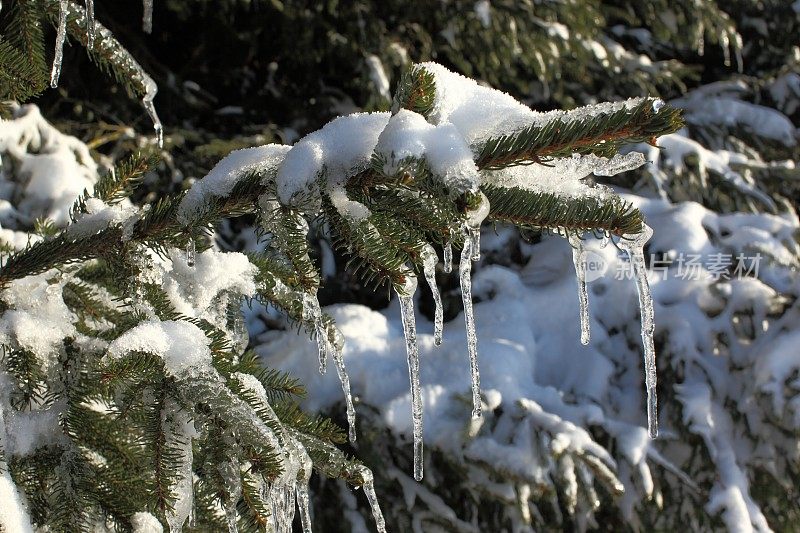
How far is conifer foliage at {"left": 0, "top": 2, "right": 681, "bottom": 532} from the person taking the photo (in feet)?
2.97

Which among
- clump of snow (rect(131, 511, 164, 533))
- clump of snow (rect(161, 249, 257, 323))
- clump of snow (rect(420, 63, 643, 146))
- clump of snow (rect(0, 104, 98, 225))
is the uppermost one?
clump of snow (rect(420, 63, 643, 146))

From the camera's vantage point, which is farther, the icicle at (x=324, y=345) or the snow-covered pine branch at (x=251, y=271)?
the icicle at (x=324, y=345)

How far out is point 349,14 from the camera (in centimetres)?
390

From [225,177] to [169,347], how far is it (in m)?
0.25

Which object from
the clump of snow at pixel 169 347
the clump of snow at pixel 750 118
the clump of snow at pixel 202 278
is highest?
the clump of snow at pixel 169 347

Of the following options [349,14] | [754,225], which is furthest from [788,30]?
[349,14]

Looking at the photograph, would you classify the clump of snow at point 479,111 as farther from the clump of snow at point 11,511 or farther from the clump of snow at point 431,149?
the clump of snow at point 11,511

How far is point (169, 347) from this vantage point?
109 centimetres

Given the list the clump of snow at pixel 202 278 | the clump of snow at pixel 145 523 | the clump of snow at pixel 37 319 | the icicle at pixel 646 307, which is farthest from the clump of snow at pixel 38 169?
the icicle at pixel 646 307

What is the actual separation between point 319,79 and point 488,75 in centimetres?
92

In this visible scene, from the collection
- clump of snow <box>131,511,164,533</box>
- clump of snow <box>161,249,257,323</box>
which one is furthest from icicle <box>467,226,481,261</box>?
clump of snow <box>131,511,164,533</box>

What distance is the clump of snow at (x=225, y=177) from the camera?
1077 mm

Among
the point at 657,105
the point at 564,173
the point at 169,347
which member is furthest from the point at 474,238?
the point at 169,347

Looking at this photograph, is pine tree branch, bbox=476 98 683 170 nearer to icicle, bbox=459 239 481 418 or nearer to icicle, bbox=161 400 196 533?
icicle, bbox=459 239 481 418
